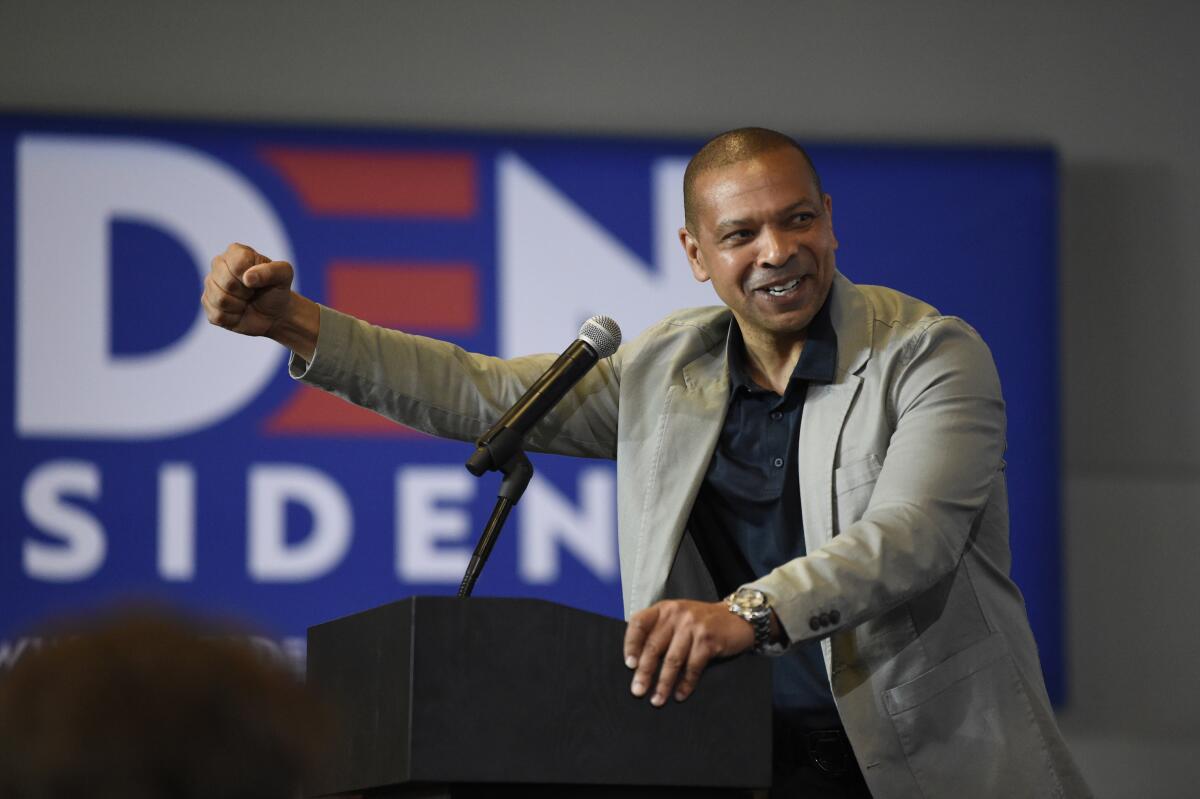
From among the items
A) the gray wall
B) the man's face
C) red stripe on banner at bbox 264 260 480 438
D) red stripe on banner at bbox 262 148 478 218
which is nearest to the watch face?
the man's face

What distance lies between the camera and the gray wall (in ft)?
13.1

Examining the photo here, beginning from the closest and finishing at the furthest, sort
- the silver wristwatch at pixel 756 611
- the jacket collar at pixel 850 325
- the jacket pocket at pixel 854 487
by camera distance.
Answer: the silver wristwatch at pixel 756 611 → the jacket pocket at pixel 854 487 → the jacket collar at pixel 850 325

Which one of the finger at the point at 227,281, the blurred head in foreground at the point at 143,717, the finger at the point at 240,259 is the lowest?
the blurred head in foreground at the point at 143,717

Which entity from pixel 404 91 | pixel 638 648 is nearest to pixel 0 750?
pixel 638 648

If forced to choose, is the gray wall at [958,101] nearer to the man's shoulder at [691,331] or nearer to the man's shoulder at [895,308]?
the man's shoulder at [691,331]

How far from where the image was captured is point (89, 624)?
70 centimetres

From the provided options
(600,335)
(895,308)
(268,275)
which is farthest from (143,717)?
(895,308)

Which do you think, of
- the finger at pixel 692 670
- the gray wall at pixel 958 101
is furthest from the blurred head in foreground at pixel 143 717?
the gray wall at pixel 958 101

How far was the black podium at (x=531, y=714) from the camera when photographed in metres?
1.46

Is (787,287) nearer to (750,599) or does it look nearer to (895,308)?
(895,308)

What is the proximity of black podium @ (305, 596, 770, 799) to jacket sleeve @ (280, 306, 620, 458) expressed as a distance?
2.35ft

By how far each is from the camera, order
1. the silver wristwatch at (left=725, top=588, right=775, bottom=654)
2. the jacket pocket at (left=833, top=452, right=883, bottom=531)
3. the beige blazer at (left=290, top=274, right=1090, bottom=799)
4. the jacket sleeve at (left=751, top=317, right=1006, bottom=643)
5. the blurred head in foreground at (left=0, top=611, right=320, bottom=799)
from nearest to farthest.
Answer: the blurred head in foreground at (left=0, top=611, right=320, bottom=799)
the silver wristwatch at (left=725, top=588, right=775, bottom=654)
the jacket sleeve at (left=751, top=317, right=1006, bottom=643)
the beige blazer at (left=290, top=274, right=1090, bottom=799)
the jacket pocket at (left=833, top=452, right=883, bottom=531)

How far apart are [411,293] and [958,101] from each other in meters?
1.60

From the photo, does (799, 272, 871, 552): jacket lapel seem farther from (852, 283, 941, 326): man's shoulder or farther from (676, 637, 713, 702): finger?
(676, 637, 713, 702): finger
